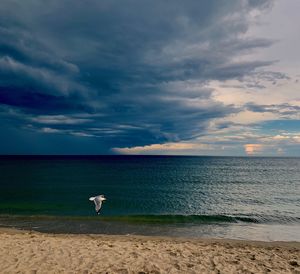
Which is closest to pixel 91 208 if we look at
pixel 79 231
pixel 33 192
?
pixel 79 231

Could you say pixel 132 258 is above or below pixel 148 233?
above

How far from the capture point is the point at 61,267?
11.4 metres

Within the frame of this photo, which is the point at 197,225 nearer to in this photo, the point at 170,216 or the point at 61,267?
the point at 170,216

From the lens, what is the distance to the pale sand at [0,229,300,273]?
1137cm

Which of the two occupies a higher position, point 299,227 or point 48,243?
point 48,243

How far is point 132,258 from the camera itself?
1270 centimetres

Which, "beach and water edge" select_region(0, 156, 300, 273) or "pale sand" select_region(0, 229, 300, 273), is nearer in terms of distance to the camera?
"pale sand" select_region(0, 229, 300, 273)

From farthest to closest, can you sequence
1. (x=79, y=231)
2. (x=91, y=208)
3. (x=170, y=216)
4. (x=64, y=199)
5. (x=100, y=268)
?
(x=64, y=199) < (x=91, y=208) < (x=170, y=216) < (x=79, y=231) < (x=100, y=268)

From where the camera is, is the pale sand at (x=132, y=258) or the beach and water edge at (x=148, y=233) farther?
the beach and water edge at (x=148, y=233)

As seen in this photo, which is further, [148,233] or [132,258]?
[148,233]

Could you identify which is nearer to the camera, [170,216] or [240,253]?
[240,253]

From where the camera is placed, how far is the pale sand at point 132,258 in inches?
448

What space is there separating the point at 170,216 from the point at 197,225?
4.17m

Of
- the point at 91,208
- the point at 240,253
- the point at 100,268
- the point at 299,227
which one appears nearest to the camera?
the point at 100,268
